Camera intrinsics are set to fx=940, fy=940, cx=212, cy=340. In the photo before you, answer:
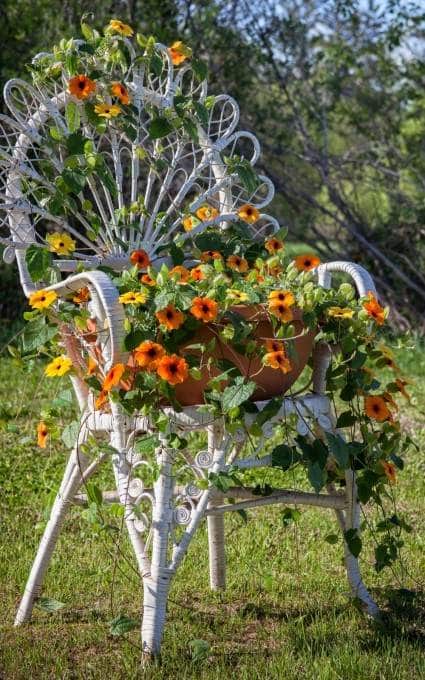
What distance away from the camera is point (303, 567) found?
2609 millimetres

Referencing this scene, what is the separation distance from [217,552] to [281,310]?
2.83 ft

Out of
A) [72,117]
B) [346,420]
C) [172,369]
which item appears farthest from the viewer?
[72,117]

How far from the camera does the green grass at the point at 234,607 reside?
1.90 meters

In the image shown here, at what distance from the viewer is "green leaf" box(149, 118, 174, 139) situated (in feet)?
7.31

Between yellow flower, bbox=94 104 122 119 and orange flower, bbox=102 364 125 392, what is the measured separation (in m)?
0.69

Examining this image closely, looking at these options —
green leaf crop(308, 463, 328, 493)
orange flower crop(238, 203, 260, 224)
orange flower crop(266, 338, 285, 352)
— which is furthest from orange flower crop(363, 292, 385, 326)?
orange flower crop(238, 203, 260, 224)

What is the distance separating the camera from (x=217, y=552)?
238cm

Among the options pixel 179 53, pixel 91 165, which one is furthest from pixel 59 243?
pixel 179 53

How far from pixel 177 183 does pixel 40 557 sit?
434 centimetres

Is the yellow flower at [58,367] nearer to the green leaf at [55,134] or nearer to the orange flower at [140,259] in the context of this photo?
the orange flower at [140,259]

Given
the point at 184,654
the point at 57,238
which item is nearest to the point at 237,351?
the point at 57,238

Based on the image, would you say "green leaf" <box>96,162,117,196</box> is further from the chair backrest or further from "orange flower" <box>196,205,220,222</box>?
"orange flower" <box>196,205,220,222</box>

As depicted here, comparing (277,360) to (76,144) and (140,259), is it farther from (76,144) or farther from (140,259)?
(76,144)

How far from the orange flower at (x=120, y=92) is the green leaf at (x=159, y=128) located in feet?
0.30
